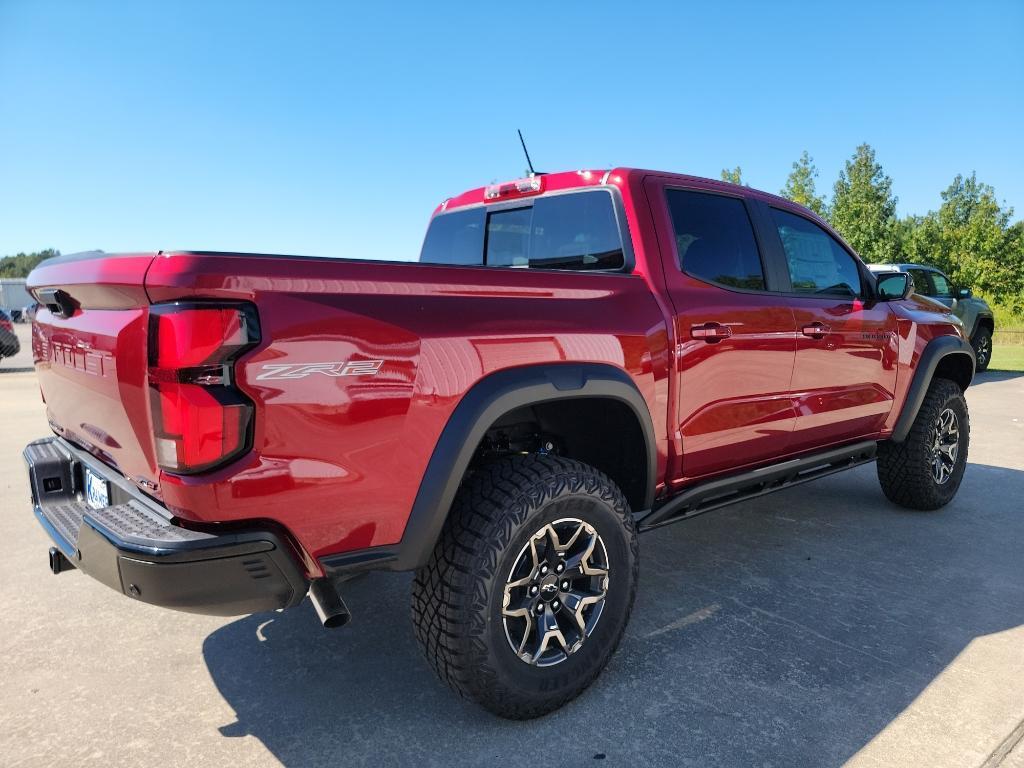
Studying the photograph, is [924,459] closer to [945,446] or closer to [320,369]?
[945,446]

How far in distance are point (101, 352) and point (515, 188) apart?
6.68 ft

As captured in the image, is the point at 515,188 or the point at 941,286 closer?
the point at 515,188

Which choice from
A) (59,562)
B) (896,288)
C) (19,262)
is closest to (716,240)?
(896,288)

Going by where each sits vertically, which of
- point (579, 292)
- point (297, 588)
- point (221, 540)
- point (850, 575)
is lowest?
point (850, 575)

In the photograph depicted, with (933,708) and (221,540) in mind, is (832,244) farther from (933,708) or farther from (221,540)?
(221,540)

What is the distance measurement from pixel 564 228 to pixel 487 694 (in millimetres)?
1953

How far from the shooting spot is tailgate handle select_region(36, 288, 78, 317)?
2217mm

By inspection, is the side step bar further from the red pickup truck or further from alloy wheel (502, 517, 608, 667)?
alloy wheel (502, 517, 608, 667)

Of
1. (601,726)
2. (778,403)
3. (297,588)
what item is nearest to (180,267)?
(297,588)

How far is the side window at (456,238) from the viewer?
146 inches

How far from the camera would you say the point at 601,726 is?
2.28 m

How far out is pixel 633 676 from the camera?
2.58m

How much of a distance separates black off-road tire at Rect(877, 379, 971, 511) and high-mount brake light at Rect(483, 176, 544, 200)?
9.13 feet

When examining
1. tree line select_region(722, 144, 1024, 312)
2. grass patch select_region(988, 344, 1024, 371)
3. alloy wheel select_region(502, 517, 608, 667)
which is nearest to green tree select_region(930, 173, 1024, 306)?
tree line select_region(722, 144, 1024, 312)
